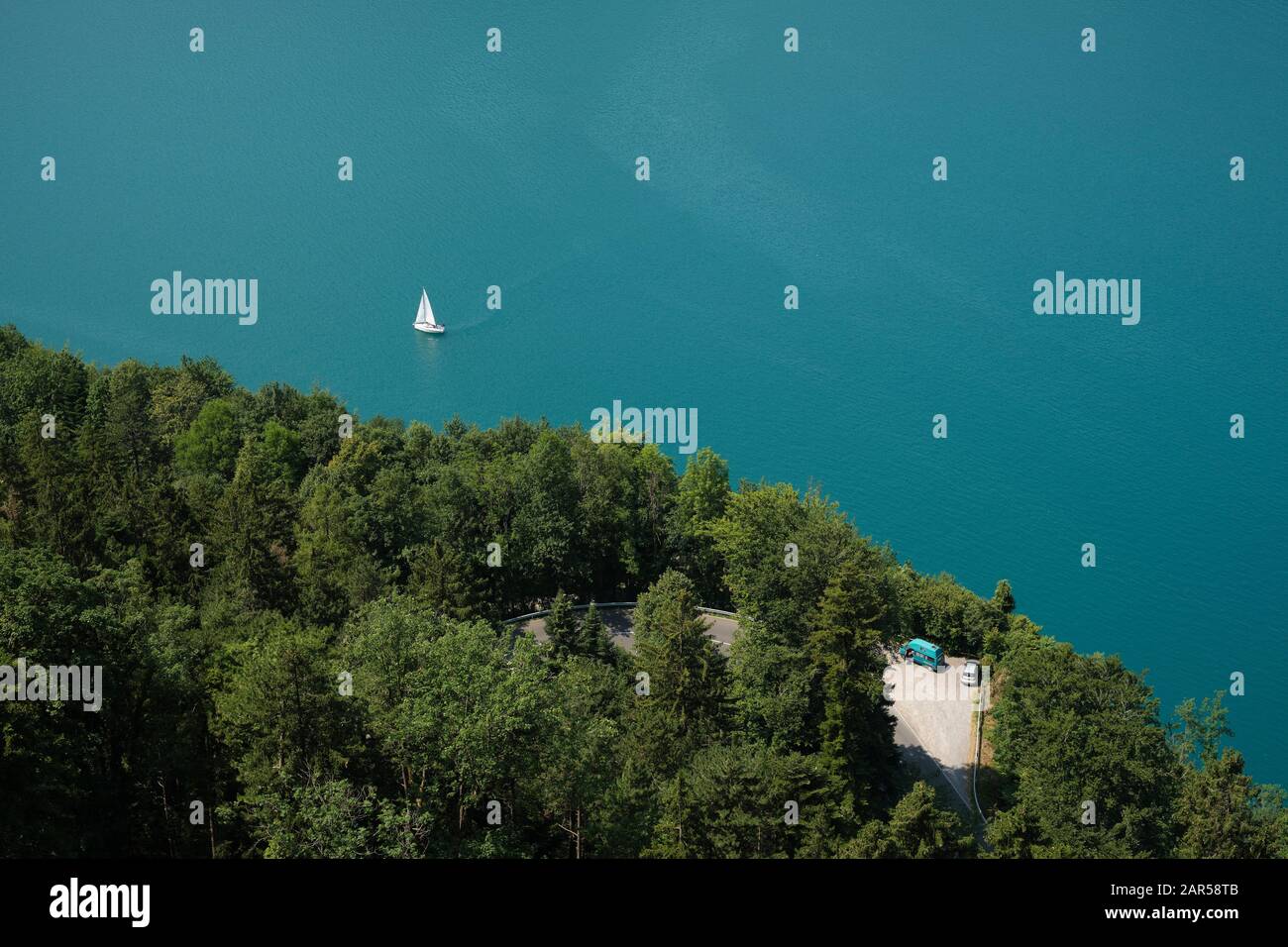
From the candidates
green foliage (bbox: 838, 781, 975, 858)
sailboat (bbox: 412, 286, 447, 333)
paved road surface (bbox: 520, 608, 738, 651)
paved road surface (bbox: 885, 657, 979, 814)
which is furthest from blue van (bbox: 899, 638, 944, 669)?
sailboat (bbox: 412, 286, 447, 333)

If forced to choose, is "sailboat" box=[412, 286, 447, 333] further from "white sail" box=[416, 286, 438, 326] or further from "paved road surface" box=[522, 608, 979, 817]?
"paved road surface" box=[522, 608, 979, 817]

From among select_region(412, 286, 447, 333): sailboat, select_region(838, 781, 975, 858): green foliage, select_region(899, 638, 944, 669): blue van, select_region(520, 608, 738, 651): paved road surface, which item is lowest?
select_region(838, 781, 975, 858): green foliage

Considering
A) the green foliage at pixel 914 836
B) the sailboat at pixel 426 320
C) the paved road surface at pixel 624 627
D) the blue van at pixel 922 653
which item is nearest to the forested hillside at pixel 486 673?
the green foliage at pixel 914 836

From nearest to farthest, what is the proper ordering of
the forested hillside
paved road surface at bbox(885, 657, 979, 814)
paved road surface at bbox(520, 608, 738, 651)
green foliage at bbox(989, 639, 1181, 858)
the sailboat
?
the forested hillside < green foliage at bbox(989, 639, 1181, 858) < paved road surface at bbox(885, 657, 979, 814) < paved road surface at bbox(520, 608, 738, 651) < the sailboat

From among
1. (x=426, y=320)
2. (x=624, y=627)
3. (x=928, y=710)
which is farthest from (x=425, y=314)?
(x=928, y=710)

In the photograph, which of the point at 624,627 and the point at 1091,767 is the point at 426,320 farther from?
the point at 1091,767
